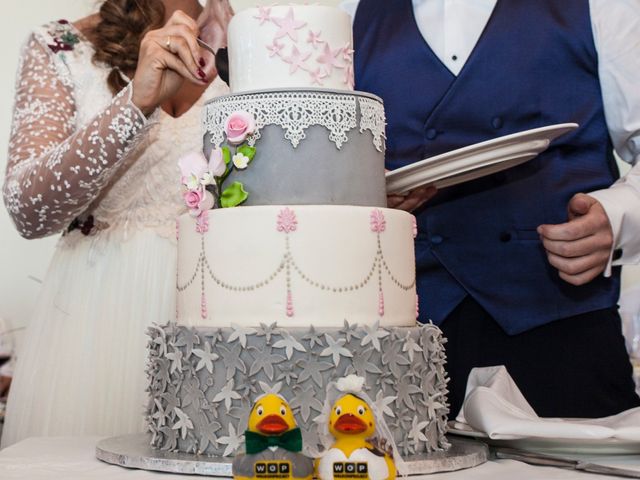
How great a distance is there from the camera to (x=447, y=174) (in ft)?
3.84

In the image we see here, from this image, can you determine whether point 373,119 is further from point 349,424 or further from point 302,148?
point 349,424

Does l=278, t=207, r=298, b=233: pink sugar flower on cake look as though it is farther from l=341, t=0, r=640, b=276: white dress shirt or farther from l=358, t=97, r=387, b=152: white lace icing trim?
l=341, t=0, r=640, b=276: white dress shirt

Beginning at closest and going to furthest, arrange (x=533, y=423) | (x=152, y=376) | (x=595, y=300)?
(x=533, y=423), (x=152, y=376), (x=595, y=300)

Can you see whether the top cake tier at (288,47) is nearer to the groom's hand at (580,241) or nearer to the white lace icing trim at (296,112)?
the white lace icing trim at (296,112)

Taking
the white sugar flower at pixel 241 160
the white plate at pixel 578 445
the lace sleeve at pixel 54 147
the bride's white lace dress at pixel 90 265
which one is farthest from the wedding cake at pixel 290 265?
the bride's white lace dress at pixel 90 265

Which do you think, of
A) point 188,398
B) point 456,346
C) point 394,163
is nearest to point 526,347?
point 456,346

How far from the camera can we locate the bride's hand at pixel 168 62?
1323mm

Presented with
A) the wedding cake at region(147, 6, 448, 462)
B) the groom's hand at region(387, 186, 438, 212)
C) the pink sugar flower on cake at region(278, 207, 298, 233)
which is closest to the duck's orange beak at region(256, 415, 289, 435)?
the wedding cake at region(147, 6, 448, 462)

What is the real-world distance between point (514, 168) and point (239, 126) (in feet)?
1.96

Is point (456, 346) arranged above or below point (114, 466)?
above

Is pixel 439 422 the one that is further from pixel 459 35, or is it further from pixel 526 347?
pixel 459 35

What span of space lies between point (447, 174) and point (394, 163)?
0.39m

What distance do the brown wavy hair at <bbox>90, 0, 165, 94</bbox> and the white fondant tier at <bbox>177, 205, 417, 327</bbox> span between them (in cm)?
76

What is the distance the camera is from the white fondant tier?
1028mm
